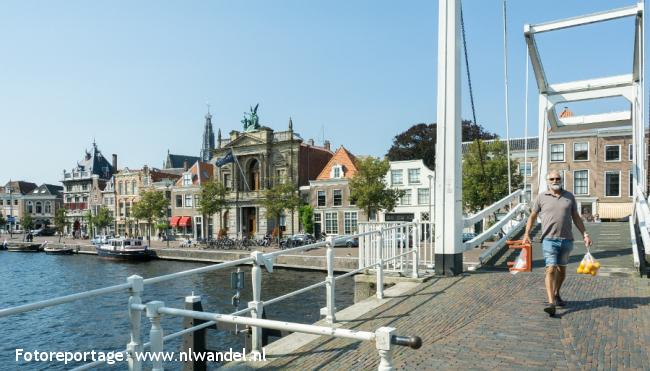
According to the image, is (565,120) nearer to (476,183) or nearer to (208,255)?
(476,183)

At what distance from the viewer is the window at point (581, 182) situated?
3938cm

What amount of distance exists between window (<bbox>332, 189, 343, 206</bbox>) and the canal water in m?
15.8

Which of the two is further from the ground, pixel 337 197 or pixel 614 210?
pixel 337 197

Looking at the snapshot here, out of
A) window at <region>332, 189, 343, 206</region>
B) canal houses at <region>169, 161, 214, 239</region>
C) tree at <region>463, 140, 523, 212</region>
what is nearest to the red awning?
canal houses at <region>169, 161, 214, 239</region>

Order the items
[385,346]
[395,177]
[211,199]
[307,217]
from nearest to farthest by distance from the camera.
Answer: [385,346] < [395,177] < [307,217] < [211,199]

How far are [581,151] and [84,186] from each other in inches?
3086

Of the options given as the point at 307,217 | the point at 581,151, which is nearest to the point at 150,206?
the point at 307,217

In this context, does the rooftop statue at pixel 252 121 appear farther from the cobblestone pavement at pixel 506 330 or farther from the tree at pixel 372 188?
the cobblestone pavement at pixel 506 330

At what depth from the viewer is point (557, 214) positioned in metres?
6.11

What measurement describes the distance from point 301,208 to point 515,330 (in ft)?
140

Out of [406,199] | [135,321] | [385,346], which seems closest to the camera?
[385,346]

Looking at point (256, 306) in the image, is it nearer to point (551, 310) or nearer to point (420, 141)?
point (551, 310)

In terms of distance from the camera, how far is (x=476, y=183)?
109 feet

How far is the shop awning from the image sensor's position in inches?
1490
